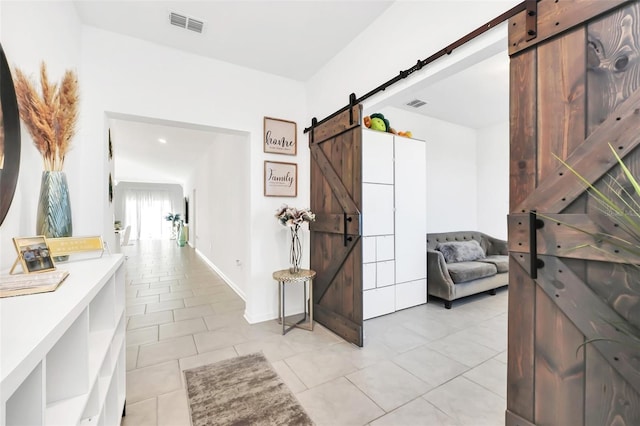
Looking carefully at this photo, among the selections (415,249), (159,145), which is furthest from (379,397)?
(159,145)

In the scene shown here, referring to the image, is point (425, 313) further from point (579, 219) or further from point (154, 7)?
point (154, 7)

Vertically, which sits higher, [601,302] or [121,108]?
[121,108]

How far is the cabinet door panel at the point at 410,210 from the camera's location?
3660 mm

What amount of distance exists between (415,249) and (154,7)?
3861 millimetres

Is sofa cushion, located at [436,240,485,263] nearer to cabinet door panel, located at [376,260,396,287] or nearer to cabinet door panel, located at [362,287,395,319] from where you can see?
cabinet door panel, located at [376,260,396,287]

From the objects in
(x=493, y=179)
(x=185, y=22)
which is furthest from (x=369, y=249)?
(x=493, y=179)

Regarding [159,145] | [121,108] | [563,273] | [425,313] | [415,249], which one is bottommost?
[425,313]

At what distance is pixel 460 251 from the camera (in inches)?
169

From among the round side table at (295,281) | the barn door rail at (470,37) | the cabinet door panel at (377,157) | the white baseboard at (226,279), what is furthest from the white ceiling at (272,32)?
the white baseboard at (226,279)

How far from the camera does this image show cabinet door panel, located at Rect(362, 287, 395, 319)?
3.36 metres

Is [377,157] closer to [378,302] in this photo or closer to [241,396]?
[378,302]

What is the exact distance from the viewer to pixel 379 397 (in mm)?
1904

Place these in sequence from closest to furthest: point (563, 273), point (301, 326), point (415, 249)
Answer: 1. point (563, 273)
2. point (301, 326)
3. point (415, 249)

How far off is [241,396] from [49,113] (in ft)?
6.90
